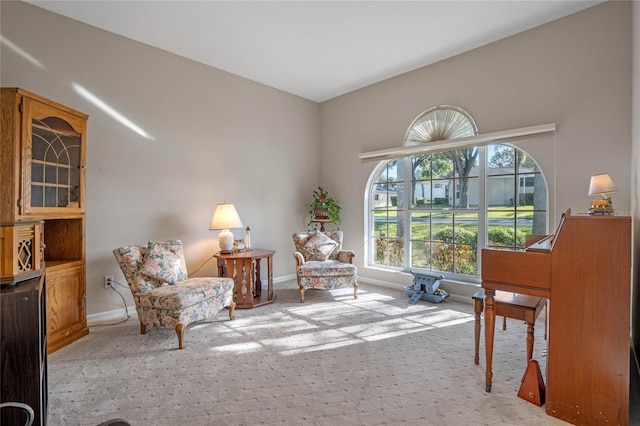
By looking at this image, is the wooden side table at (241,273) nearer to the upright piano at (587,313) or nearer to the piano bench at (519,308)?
the piano bench at (519,308)

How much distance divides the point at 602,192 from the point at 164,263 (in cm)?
393

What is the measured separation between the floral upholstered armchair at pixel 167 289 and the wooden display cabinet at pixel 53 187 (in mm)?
490

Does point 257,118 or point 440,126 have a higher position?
point 257,118

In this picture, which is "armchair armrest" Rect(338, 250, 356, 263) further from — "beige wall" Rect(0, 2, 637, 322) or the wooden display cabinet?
the wooden display cabinet

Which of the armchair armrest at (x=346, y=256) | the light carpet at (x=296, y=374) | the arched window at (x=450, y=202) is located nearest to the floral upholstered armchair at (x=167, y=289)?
the light carpet at (x=296, y=374)

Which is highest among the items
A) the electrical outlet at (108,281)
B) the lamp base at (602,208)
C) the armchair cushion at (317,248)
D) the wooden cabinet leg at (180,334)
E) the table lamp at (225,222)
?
the lamp base at (602,208)

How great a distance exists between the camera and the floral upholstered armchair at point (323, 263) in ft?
13.3

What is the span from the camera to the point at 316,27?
130 inches

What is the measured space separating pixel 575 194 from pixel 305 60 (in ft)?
11.3

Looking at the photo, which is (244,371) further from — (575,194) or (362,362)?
(575,194)

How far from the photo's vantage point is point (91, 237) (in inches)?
130

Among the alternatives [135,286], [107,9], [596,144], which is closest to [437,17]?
[596,144]

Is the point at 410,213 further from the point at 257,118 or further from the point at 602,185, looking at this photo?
the point at 257,118

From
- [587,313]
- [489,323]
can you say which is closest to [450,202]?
[489,323]
